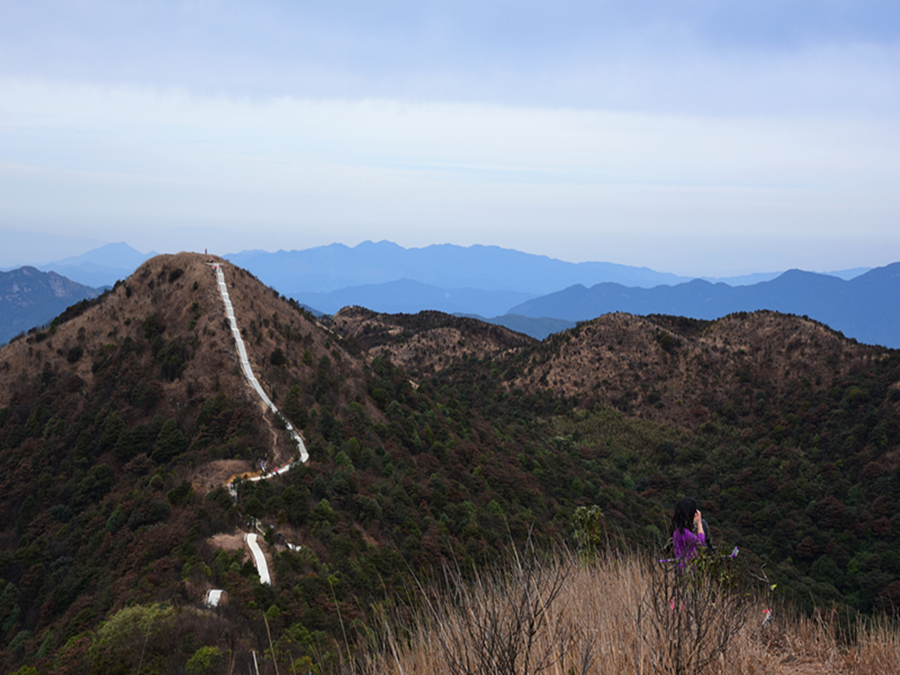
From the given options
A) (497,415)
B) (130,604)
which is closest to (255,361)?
(130,604)

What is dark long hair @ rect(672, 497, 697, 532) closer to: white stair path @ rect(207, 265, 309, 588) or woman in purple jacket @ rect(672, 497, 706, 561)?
woman in purple jacket @ rect(672, 497, 706, 561)

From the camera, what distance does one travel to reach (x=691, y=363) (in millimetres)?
69312

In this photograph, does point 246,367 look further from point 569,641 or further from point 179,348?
point 569,641

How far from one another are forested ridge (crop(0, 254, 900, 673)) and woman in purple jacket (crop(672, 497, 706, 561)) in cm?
281

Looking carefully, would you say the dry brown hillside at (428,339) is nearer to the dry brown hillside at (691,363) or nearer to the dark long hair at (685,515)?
the dry brown hillside at (691,363)

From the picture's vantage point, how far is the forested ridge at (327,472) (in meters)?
18.5

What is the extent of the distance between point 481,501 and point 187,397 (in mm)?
19675

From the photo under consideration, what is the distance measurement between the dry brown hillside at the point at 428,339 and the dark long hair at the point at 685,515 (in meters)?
82.1

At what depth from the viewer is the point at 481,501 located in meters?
32.9

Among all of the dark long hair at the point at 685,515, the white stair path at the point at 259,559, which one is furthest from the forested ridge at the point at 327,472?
the dark long hair at the point at 685,515

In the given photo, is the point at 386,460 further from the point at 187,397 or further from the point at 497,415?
the point at 497,415

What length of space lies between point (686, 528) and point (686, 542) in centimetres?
22

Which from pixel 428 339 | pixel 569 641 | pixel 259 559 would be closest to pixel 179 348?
pixel 259 559

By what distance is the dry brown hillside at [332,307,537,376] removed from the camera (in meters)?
94.1
